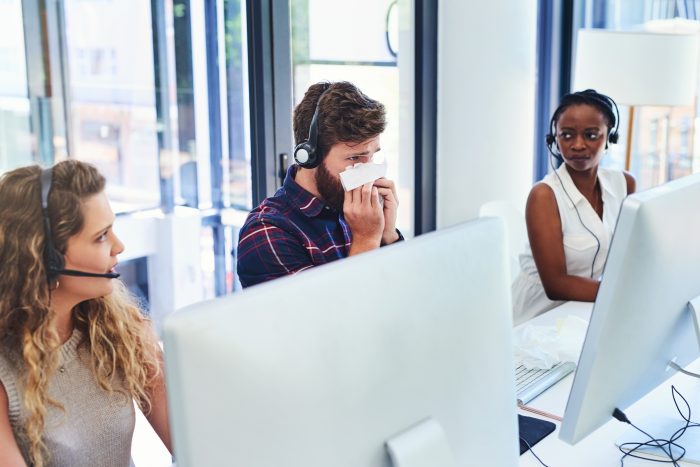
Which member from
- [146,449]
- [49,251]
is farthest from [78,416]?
[146,449]

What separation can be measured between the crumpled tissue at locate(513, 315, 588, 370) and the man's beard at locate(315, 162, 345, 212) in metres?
0.51

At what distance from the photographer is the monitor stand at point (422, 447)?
84 centimetres

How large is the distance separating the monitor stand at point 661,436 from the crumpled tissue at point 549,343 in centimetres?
23

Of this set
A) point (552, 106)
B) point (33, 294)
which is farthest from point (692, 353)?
point (552, 106)

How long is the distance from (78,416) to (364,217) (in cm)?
76

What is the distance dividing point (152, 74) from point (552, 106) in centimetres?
194

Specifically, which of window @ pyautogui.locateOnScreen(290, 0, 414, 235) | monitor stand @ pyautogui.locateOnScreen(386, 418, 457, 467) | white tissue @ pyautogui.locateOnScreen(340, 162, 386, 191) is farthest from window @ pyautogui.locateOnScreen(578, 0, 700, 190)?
monitor stand @ pyautogui.locateOnScreen(386, 418, 457, 467)

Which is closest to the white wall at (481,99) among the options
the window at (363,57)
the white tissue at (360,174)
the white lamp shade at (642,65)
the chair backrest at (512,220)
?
the window at (363,57)

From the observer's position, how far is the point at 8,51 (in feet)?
8.25

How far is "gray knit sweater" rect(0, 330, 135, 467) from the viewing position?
1203mm

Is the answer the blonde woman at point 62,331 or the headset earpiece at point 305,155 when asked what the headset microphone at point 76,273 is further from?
the headset earpiece at point 305,155

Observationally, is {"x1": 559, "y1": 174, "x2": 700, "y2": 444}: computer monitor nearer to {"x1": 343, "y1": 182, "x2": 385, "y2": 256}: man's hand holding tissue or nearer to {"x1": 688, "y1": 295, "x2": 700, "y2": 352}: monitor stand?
{"x1": 688, "y1": 295, "x2": 700, "y2": 352}: monitor stand

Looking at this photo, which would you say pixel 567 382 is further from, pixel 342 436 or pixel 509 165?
pixel 509 165

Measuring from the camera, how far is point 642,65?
3.17 m
